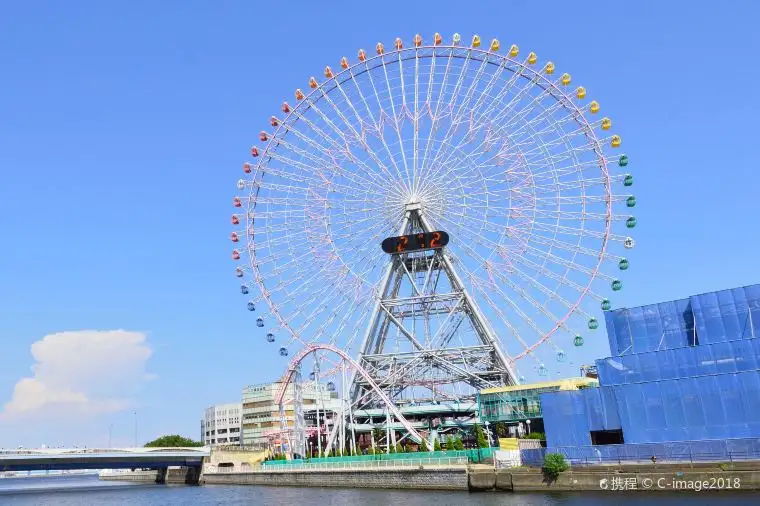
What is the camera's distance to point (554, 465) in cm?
5184

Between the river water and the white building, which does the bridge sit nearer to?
the river water

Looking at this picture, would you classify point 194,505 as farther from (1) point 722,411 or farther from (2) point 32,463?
(2) point 32,463

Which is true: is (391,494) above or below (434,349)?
below

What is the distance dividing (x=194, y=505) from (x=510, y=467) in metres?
27.4

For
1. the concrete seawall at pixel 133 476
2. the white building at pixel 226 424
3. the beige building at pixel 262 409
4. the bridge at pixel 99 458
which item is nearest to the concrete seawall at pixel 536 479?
the bridge at pixel 99 458

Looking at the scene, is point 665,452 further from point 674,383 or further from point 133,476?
point 133,476

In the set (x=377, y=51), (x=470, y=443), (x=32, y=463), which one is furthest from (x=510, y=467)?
(x=32, y=463)

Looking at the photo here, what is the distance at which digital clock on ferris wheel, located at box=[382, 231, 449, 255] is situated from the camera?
3135 inches

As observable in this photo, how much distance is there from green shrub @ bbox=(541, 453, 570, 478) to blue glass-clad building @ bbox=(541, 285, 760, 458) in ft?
8.40

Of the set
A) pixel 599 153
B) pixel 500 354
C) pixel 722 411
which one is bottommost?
pixel 722 411

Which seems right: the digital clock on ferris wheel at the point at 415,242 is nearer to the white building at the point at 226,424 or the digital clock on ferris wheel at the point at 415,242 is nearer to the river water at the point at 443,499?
the river water at the point at 443,499

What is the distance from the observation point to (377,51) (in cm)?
7612

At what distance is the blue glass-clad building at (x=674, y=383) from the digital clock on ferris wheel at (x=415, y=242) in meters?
21.3

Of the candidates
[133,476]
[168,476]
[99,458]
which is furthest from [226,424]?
[99,458]
